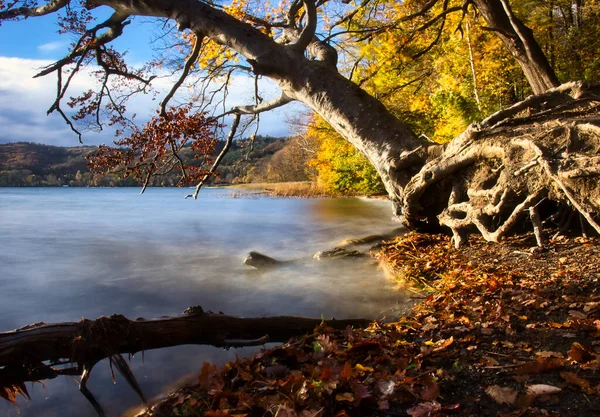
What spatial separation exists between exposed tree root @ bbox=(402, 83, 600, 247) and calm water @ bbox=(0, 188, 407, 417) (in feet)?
4.80

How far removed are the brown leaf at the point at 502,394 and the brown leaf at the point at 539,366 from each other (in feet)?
0.70

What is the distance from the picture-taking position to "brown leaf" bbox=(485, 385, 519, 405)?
6.77ft

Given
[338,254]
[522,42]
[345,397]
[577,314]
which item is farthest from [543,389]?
[522,42]

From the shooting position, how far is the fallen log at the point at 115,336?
2.43m

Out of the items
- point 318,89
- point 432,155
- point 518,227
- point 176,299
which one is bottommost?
point 176,299

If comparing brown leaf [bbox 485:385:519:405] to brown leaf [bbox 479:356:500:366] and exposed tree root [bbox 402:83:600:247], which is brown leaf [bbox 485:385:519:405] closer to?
brown leaf [bbox 479:356:500:366]

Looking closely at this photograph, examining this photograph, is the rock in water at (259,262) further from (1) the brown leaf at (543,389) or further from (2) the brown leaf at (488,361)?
(1) the brown leaf at (543,389)

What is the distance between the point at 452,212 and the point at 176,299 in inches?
180

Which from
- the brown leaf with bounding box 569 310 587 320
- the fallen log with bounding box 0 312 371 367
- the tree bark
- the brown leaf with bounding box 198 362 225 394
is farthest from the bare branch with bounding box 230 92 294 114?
the brown leaf with bounding box 569 310 587 320

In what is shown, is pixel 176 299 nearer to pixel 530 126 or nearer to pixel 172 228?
pixel 530 126

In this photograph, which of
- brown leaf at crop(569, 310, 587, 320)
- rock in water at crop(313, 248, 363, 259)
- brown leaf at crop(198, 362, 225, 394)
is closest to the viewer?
brown leaf at crop(198, 362, 225, 394)

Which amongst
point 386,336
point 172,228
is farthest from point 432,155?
point 172,228

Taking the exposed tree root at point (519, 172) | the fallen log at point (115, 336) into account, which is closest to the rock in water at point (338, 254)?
the exposed tree root at point (519, 172)

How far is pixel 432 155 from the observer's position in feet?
20.7
